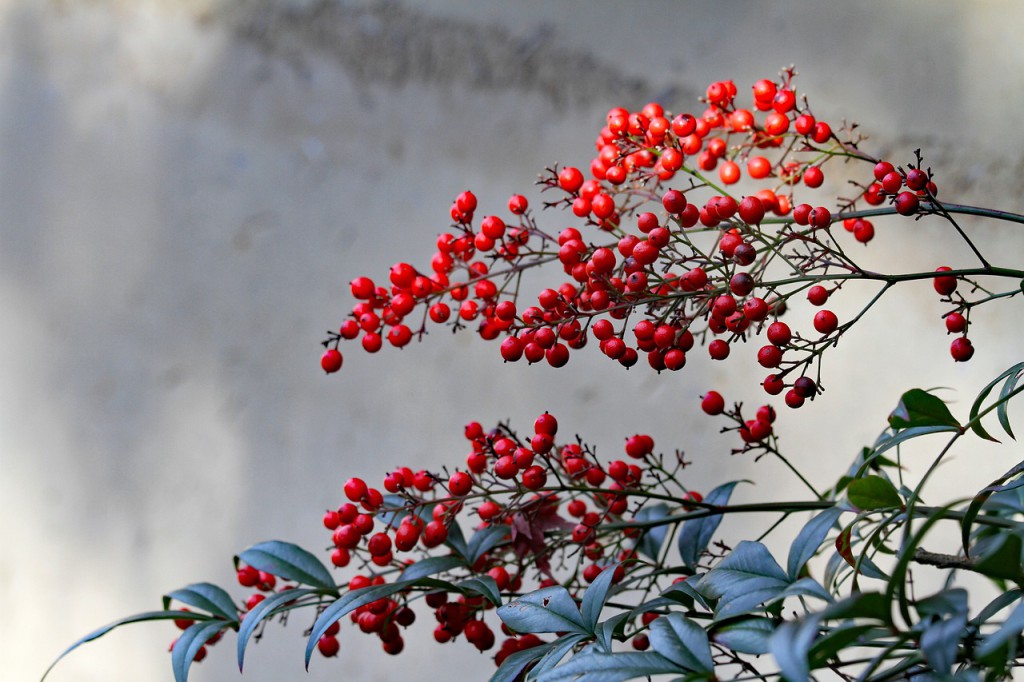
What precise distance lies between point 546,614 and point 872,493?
140 millimetres

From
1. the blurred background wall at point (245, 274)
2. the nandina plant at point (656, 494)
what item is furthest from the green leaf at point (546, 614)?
the blurred background wall at point (245, 274)

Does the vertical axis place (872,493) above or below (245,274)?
below

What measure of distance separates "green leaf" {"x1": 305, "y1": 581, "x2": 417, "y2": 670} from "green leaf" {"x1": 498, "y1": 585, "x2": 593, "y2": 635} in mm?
51

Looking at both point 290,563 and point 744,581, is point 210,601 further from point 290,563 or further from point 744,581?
point 744,581

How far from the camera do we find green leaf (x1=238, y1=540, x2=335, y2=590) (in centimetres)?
45

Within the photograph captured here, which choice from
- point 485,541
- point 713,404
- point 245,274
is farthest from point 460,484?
point 245,274

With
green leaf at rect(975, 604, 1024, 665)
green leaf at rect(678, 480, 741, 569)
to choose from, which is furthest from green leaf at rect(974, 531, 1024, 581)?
green leaf at rect(678, 480, 741, 569)

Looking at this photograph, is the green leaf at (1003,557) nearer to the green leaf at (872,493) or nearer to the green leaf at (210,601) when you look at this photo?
the green leaf at (872,493)

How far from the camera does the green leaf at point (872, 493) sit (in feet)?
1.15

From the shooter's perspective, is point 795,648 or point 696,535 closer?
point 795,648

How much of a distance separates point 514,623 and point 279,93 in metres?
0.78

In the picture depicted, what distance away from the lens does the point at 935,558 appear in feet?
1.24

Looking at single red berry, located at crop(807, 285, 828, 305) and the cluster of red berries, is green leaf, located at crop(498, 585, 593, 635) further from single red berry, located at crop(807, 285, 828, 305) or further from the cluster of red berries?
single red berry, located at crop(807, 285, 828, 305)

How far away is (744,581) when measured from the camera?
0.35 m
